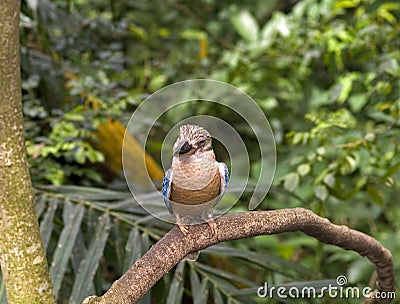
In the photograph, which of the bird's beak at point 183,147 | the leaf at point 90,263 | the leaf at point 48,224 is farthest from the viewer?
the leaf at point 48,224

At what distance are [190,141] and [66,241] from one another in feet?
2.11

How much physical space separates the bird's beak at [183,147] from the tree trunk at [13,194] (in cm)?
30

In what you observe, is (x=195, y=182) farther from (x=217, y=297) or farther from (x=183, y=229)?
(x=217, y=297)

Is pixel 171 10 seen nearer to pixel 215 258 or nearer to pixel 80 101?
pixel 80 101

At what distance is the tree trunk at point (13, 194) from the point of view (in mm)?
802

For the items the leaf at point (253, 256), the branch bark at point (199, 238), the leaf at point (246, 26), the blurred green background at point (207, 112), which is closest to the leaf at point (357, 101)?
the blurred green background at point (207, 112)

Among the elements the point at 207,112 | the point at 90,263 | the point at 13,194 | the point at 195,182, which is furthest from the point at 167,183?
the point at 207,112

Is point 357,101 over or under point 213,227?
under

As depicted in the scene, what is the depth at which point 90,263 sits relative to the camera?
3.75 ft

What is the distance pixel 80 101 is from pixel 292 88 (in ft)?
3.17

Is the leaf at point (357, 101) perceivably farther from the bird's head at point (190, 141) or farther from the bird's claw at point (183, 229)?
the bird's head at point (190, 141)

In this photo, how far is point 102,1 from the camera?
87.4 inches

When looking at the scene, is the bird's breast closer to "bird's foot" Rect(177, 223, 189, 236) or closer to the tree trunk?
"bird's foot" Rect(177, 223, 189, 236)

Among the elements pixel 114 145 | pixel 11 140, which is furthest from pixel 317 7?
pixel 11 140
